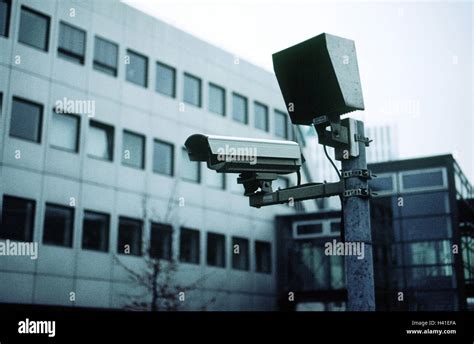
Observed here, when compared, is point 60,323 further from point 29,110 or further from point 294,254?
point 294,254

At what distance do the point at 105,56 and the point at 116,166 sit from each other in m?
4.34

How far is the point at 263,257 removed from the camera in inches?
1246

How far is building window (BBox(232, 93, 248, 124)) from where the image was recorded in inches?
1230

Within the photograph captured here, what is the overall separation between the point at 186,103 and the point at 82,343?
84.9 ft

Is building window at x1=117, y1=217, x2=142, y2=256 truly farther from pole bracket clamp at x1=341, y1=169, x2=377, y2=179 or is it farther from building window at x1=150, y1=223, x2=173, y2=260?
pole bracket clamp at x1=341, y1=169, x2=377, y2=179

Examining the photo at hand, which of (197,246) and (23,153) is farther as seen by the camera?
(197,246)

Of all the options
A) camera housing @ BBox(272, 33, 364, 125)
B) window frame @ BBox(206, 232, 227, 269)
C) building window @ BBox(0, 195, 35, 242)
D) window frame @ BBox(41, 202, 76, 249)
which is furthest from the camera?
window frame @ BBox(206, 232, 227, 269)

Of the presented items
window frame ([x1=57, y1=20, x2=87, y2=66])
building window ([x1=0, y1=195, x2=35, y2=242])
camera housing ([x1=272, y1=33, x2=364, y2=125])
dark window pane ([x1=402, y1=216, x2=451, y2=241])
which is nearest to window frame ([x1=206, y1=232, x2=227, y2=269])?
dark window pane ([x1=402, y1=216, x2=451, y2=241])

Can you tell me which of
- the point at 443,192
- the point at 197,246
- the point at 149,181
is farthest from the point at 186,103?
the point at 443,192

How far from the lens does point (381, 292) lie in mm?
26125

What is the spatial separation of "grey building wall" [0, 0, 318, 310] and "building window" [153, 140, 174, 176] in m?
0.38

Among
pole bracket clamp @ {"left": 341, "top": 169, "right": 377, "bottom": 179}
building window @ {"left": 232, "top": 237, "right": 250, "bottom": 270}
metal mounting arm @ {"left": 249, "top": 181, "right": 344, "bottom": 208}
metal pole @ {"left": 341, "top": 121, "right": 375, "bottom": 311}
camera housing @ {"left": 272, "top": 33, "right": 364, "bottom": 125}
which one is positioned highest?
building window @ {"left": 232, "top": 237, "right": 250, "bottom": 270}

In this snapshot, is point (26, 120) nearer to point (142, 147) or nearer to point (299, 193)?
point (142, 147)

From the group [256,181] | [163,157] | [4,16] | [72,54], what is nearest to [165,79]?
[163,157]
